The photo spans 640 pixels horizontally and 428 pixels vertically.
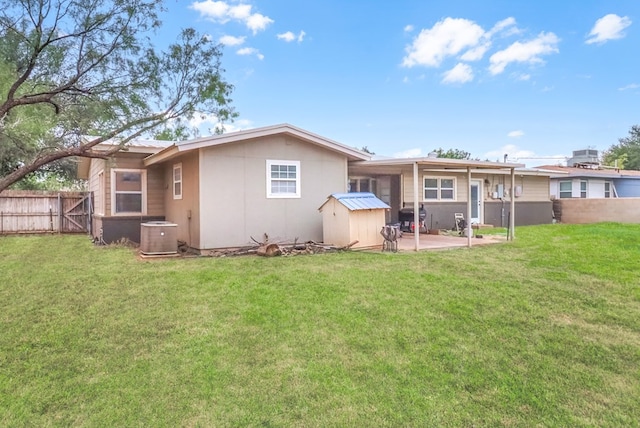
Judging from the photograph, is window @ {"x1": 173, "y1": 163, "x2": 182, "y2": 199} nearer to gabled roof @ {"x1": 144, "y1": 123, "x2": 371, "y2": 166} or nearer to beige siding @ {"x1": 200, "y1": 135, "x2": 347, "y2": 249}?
gabled roof @ {"x1": 144, "y1": 123, "x2": 371, "y2": 166}

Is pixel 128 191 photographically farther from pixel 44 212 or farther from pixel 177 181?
pixel 44 212

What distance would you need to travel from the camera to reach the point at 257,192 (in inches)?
361

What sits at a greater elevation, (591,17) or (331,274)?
(591,17)

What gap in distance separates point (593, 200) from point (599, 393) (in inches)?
637

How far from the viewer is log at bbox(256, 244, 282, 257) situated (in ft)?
27.6

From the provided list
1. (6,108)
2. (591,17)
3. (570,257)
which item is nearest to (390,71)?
(591,17)

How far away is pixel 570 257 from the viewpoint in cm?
793

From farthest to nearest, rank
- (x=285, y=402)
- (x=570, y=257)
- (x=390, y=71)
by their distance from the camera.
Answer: (x=390, y=71)
(x=570, y=257)
(x=285, y=402)

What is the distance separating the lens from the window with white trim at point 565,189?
1888cm

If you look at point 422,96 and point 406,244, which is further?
point 422,96

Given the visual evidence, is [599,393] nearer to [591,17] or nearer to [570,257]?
[570,257]

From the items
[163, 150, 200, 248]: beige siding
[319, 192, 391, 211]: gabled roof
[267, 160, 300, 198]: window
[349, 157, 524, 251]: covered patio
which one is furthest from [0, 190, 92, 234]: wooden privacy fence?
[319, 192, 391, 211]: gabled roof

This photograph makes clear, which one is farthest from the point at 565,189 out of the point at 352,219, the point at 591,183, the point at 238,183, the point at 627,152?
the point at 627,152

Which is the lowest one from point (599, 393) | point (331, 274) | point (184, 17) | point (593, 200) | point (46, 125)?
point (599, 393)
